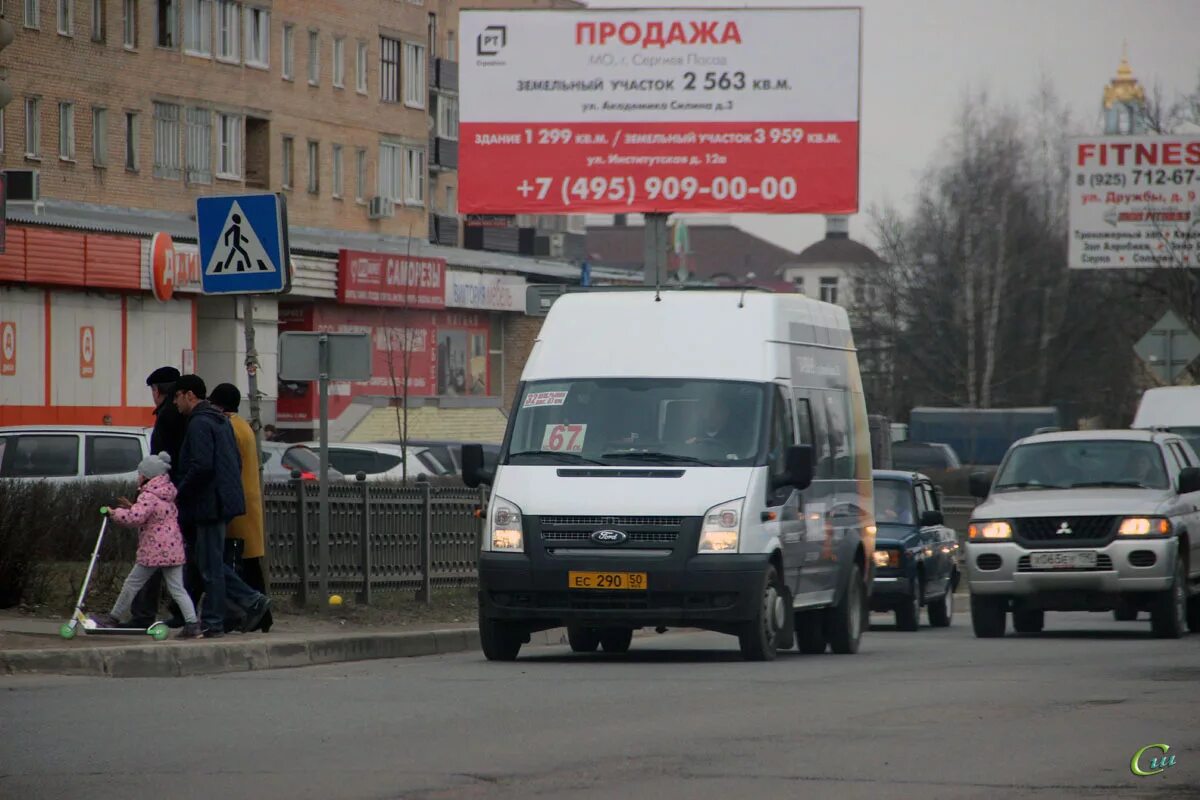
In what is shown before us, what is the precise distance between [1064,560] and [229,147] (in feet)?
137

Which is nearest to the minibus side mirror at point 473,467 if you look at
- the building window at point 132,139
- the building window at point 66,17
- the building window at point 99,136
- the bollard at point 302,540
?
the bollard at point 302,540

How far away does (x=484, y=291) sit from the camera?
6347cm

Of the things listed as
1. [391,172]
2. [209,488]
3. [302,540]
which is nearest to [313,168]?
[391,172]

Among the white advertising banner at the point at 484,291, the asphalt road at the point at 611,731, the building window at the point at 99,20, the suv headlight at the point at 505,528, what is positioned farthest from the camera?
the white advertising banner at the point at 484,291

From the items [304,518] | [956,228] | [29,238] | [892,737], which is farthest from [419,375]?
[892,737]

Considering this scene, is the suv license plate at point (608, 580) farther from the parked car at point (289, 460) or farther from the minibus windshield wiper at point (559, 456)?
the parked car at point (289, 460)

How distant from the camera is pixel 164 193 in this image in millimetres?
55688

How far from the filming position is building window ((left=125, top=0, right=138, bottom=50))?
54031mm

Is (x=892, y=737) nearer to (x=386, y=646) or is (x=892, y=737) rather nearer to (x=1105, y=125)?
(x=386, y=646)

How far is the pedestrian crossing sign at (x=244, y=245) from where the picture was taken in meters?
16.9

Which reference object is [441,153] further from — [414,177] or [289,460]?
[289,460]

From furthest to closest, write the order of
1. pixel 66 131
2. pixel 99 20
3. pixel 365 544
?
pixel 99 20
pixel 66 131
pixel 365 544

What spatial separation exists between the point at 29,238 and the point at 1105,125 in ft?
149

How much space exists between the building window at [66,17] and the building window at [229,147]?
6.78m
